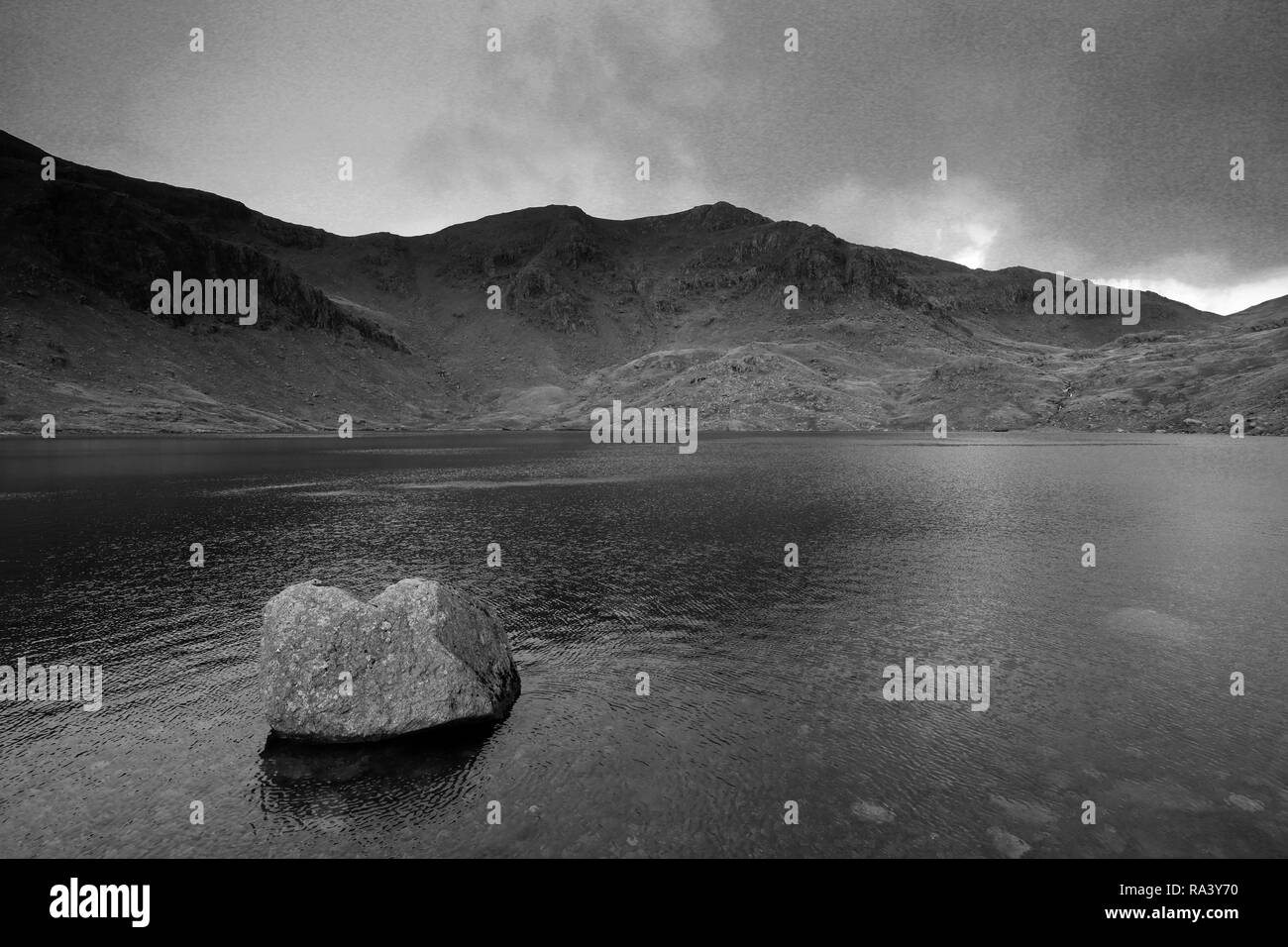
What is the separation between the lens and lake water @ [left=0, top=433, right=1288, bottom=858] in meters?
11.8

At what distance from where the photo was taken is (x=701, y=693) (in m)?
17.6

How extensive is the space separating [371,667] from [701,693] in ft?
30.4

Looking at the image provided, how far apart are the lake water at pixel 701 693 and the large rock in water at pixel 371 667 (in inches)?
28.4

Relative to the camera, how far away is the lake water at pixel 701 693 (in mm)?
11773

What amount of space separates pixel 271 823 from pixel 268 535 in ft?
105

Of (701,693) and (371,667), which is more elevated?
(371,667)

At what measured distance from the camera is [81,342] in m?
198

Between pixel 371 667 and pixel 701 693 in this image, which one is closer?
pixel 371 667

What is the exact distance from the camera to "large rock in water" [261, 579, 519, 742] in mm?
15094

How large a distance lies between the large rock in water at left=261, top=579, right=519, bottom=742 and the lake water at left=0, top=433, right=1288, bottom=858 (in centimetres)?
72

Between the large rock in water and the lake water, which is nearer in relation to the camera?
the lake water

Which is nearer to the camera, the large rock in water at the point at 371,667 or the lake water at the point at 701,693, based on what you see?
the lake water at the point at 701,693

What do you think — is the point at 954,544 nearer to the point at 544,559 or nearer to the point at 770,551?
the point at 770,551
